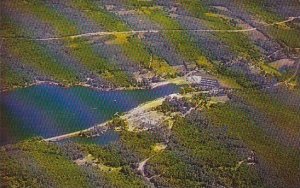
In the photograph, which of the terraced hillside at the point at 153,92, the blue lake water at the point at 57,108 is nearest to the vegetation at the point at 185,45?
the terraced hillside at the point at 153,92

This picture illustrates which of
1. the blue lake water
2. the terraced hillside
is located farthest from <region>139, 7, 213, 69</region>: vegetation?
the blue lake water

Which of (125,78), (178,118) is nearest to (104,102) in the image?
(125,78)

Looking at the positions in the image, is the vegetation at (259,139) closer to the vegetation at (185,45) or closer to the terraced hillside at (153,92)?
the terraced hillside at (153,92)

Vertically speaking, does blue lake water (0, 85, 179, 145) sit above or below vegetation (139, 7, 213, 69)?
below

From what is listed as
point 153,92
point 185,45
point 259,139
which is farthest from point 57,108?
point 259,139

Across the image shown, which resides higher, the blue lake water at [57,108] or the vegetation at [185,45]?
the vegetation at [185,45]

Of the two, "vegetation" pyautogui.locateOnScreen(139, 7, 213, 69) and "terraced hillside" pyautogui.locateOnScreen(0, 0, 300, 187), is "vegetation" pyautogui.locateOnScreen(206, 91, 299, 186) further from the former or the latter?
"vegetation" pyautogui.locateOnScreen(139, 7, 213, 69)

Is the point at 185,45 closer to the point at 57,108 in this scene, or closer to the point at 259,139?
the point at 259,139

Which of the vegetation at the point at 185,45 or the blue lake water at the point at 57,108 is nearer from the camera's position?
the blue lake water at the point at 57,108
